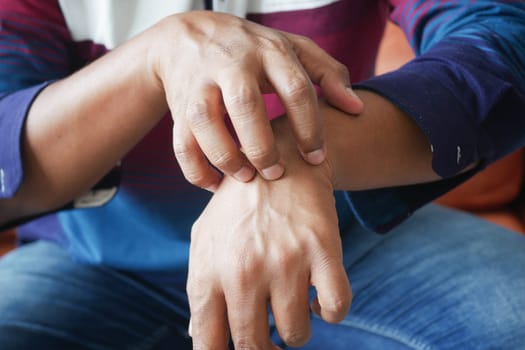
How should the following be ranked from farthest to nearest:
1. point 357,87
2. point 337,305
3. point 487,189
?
point 487,189 < point 357,87 < point 337,305

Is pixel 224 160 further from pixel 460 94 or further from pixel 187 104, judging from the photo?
pixel 460 94

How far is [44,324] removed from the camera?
0.69m

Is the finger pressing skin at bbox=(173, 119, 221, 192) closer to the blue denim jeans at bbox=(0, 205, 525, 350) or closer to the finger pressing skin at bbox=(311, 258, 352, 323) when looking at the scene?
the finger pressing skin at bbox=(311, 258, 352, 323)

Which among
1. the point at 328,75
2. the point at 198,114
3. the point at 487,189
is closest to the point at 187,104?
the point at 198,114

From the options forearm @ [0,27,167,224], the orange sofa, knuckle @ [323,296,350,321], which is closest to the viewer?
knuckle @ [323,296,350,321]

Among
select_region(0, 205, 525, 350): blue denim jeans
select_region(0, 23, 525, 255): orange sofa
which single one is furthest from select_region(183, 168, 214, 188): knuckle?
select_region(0, 23, 525, 255): orange sofa

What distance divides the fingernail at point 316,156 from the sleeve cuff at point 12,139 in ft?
0.94

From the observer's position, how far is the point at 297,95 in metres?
0.46

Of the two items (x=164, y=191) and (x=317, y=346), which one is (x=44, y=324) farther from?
(x=317, y=346)

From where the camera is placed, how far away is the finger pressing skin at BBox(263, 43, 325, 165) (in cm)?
47

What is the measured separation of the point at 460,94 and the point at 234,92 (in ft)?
0.71

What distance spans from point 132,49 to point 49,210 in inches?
8.8

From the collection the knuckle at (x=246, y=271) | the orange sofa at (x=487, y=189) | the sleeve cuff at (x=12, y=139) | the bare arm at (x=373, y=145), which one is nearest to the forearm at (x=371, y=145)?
the bare arm at (x=373, y=145)

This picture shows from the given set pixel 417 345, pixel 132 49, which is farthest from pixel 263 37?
pixel 417 345
